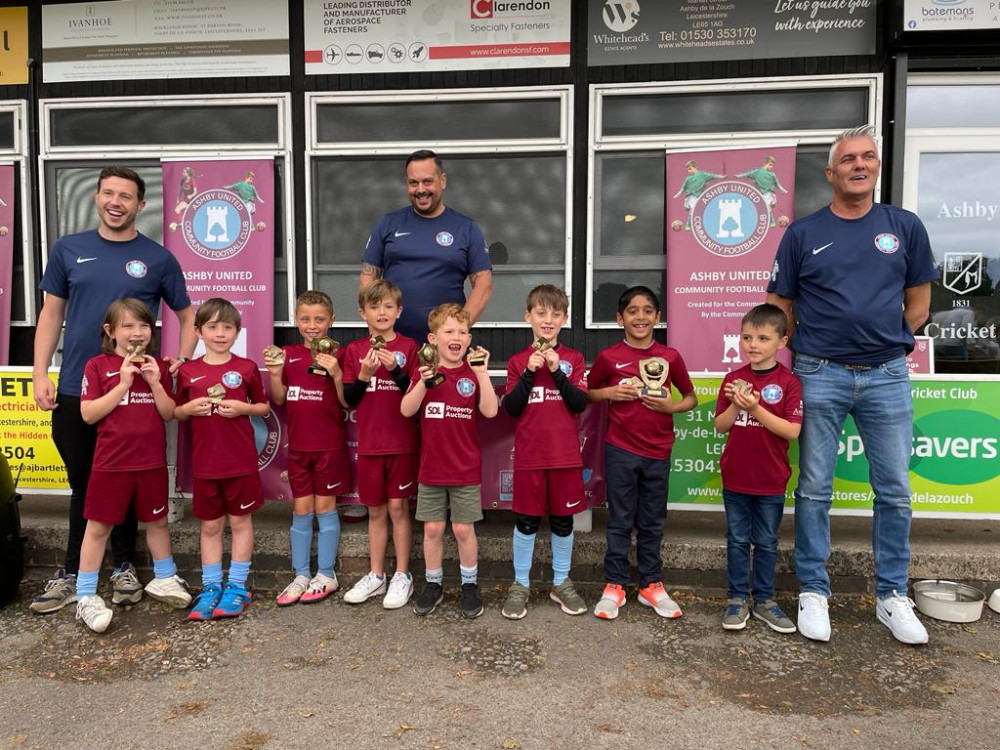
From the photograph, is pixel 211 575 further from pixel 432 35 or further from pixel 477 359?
pixel 432 35

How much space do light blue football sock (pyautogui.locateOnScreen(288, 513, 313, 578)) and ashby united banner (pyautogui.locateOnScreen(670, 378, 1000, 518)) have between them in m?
2.12

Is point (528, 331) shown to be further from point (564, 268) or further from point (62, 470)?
point (62, 470)

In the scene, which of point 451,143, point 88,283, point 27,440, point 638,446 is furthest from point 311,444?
point 451,143

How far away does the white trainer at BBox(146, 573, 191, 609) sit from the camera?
3680 mm

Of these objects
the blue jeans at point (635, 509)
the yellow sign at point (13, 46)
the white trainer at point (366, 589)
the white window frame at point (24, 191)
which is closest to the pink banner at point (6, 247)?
the white window frame at point (24, 191)

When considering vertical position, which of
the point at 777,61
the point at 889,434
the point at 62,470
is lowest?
the point at 62,470

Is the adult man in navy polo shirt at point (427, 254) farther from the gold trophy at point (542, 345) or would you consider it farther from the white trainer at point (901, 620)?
the white trainer at point (901, 620)

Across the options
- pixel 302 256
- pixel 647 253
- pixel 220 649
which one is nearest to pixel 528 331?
pixel 647 253

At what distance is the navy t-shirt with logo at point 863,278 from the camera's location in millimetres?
3299

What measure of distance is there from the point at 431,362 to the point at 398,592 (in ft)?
4.15

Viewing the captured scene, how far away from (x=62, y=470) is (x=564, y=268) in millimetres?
3812

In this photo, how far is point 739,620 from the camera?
340 cm

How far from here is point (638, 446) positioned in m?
3.56

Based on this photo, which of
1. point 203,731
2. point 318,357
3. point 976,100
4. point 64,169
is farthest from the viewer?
point 64,169
